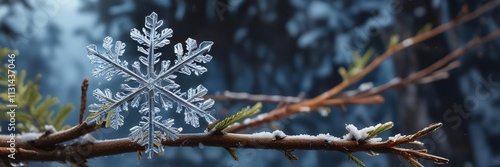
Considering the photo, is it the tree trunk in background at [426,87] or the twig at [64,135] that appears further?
the tree trunk in background at [426,87]

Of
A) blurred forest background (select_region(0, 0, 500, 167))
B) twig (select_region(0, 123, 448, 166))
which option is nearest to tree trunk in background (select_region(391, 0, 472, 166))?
blurred forest background (select_region(0, 0, 500, 167))

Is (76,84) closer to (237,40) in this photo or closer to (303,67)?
(237,40)

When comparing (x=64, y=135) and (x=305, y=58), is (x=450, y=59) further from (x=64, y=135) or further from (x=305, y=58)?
(x=64, y=135)

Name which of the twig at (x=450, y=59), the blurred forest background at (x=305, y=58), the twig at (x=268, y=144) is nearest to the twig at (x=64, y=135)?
the twig at (x=268, y=144)

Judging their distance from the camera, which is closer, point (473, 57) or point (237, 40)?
point (237, 40)

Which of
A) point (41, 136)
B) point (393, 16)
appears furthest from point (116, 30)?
point (393, 16)

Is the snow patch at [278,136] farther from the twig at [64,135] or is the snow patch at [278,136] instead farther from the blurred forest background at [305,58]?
the blurred forest background at [305,58]
